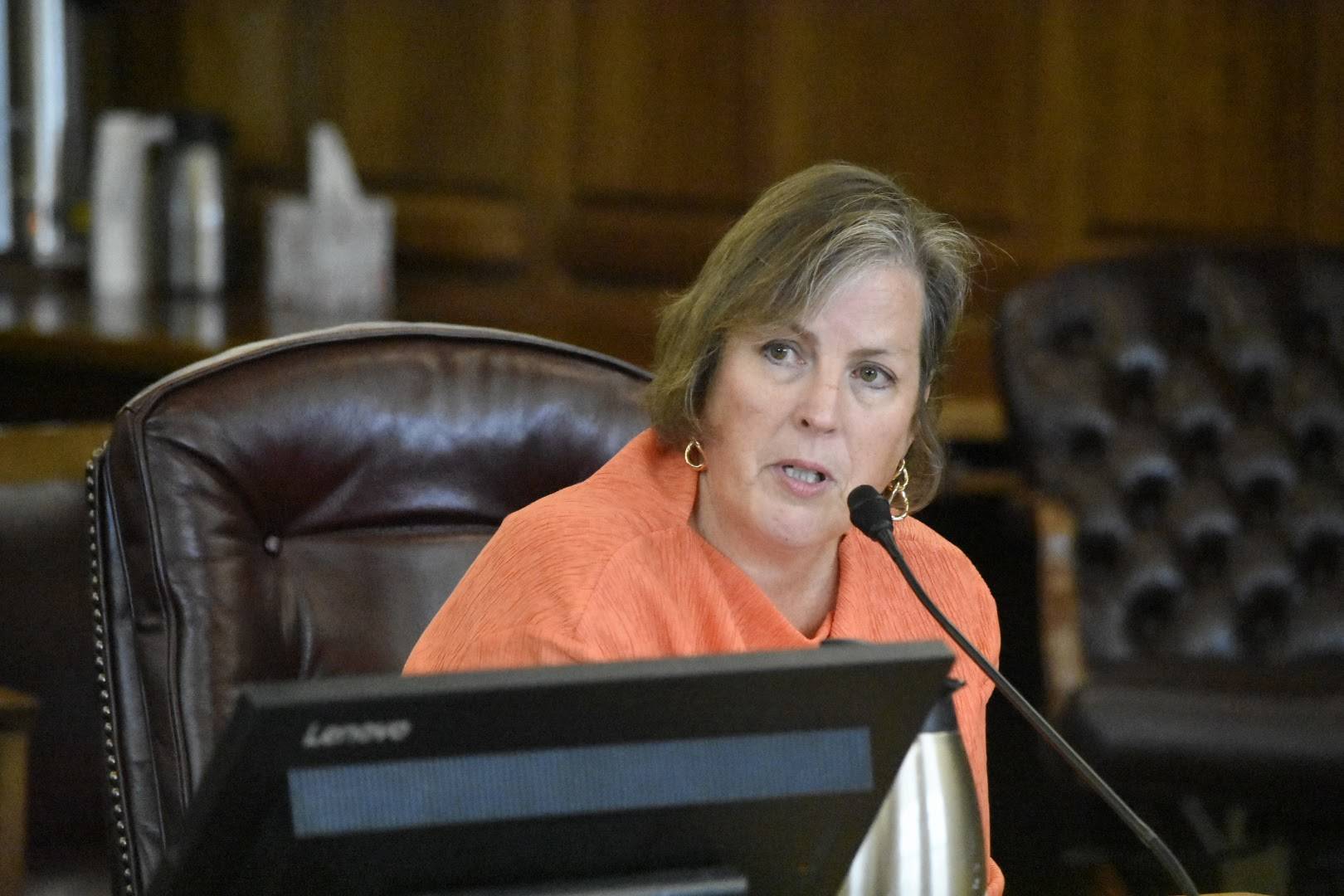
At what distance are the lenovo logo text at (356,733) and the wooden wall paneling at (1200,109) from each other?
2590 mm

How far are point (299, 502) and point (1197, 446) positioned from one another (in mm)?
→ 1754

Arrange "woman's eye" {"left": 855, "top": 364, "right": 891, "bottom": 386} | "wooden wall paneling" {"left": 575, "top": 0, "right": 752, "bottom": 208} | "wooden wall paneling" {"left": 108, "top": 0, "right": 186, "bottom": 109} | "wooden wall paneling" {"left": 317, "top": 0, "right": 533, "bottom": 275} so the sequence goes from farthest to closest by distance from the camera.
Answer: "wooden wall paneling" {"left": 108, "top": 0, "right": 186, "bottom": 109} < "wooden wall paneling" {"left": 317, "top": 0, "right": 533, "bottom": 275} < "wooden wall paneling" {"left": 575, "top": 0, "right": 752, "bottom": 208} < "woman's eye" {"left": 855, "top": 364, "right": 891, "bottom": 386}

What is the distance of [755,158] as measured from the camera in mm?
3424

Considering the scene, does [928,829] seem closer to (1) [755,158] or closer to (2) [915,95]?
(2) [915,95]

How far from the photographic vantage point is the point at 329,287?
12.4ft

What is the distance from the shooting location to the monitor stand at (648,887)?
0.76 metres

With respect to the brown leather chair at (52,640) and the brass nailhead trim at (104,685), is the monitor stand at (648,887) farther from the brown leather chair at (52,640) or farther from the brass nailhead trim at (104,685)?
the brown leather chair at (52,640)

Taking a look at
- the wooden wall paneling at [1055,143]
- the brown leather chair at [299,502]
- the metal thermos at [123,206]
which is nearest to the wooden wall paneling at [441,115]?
the metal thermos at [123,206]

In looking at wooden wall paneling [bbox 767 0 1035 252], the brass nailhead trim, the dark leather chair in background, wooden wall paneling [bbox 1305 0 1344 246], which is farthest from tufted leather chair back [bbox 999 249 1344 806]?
the brass nailhead trim

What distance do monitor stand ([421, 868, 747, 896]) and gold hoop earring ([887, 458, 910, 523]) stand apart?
0.66 meters

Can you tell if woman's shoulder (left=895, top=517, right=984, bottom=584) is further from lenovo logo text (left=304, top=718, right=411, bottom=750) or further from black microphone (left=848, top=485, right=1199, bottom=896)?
lenovo logo text (left=304, top=718, right=411, bottom=750)

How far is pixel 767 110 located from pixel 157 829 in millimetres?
2290

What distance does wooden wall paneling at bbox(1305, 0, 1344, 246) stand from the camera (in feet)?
9.75

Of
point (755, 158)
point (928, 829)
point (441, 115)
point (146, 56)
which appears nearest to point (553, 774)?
point (928, 829)
